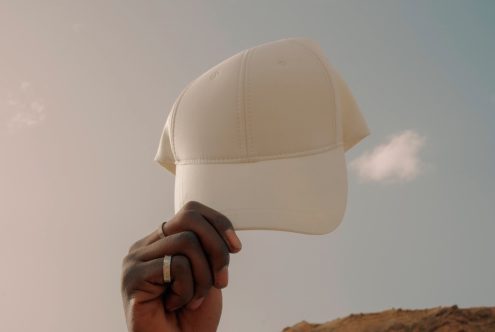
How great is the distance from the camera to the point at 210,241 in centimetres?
183

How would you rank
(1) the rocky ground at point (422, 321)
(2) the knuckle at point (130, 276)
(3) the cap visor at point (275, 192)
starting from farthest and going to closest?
1. (1) the rocky ground at point (422, 321)
2. (3) the cap visor at point (275, 192)
3. (2) the knuckle at point (130, 276)

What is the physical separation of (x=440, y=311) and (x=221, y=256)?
26.6 ft

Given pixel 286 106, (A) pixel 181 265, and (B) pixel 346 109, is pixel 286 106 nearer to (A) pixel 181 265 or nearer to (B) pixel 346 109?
(B) pixel 346 109

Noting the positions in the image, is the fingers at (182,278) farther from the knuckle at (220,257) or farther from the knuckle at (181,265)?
the knuckle at (220,257)

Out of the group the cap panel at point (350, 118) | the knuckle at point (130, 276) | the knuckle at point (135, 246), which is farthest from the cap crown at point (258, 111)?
the knuckle at point (130, 276)

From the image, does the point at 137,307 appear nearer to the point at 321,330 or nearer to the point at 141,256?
the point at 141,256

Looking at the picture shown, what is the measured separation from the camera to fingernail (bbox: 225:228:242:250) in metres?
1.87

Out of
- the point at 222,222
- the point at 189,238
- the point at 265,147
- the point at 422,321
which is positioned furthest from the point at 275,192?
the point at 422,321

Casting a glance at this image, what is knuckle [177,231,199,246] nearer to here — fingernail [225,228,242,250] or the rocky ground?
fingernail [225,228,242,250]

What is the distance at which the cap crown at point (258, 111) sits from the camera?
95.4 inches

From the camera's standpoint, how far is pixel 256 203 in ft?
7.63

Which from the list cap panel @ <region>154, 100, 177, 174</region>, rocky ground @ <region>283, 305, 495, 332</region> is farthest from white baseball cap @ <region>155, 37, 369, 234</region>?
rocky ground @ <region>283, 305, 495, 332</region>

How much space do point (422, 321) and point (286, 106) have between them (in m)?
7.61

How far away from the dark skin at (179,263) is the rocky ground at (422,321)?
761cm
